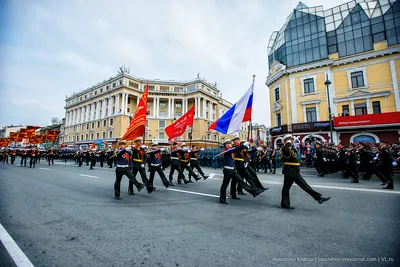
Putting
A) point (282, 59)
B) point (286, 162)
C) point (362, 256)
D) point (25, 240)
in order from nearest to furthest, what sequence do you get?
1. point (362, 256)
2. point (25, 240)
3. point (286, 162)
4. point (282, 59)

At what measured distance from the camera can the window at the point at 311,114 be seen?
2586cm

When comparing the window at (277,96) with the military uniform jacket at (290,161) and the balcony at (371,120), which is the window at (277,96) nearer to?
the balcony at (371,120)

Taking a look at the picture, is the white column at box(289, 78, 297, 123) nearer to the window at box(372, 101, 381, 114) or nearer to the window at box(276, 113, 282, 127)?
the window at box(276, 113, 282, 127)

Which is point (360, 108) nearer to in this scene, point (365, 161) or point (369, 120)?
point (369, 120)

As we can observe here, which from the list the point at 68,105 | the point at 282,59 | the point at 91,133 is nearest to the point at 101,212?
the point at 282,59

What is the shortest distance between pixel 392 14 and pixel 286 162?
110ft

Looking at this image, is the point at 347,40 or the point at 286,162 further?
the point at 347,40

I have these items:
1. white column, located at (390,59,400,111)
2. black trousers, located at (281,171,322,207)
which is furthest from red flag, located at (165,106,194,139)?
white column, located at (390,59,400,111)

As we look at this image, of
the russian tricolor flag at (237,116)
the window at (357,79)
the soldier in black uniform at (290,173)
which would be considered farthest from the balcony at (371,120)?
the soldier in black uniform at (290,173)

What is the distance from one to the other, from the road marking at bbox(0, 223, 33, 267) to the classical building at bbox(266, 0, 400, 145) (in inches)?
1027

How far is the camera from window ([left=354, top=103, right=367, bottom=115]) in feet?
78.0

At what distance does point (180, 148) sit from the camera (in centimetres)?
938

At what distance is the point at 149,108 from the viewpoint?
190ft

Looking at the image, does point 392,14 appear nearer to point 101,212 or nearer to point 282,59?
point 282,59
